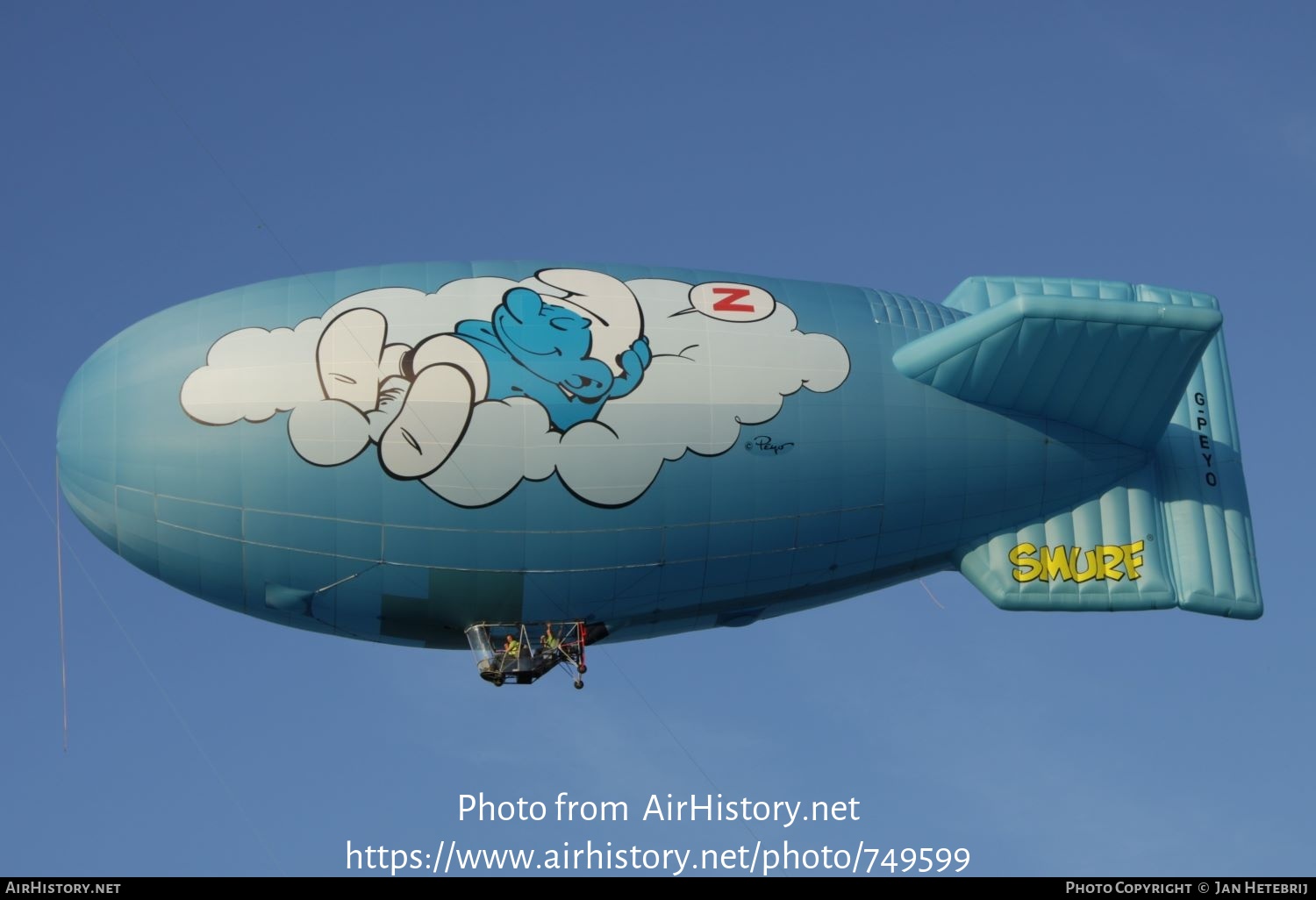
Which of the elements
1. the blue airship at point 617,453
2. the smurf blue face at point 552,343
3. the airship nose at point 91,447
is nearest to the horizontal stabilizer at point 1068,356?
the blue airship at point 617,453

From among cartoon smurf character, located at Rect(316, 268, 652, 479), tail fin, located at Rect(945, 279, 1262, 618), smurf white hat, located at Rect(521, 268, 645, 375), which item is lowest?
tail fin, located at Rect(945, 279, 1262, 618)

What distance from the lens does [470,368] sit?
47281 millimetres

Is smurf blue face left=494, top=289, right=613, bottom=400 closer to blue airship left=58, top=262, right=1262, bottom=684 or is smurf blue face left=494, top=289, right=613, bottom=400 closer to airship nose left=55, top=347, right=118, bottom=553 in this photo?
blue airship left=58, top=262, right=1262, bottom=684

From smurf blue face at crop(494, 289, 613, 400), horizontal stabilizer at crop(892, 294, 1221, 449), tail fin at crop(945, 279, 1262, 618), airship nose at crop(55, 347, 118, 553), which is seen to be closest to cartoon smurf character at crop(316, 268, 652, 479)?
smurf blue face at crop(494, 289, 613, 400)

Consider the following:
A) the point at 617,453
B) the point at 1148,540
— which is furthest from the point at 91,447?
the point at 1148,540

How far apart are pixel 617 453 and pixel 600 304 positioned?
3.64m

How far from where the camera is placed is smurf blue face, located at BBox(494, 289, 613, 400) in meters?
47.5

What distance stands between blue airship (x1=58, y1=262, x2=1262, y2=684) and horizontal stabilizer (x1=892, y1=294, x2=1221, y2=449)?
0.20 feet

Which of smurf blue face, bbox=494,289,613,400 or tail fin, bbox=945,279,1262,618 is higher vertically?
smurf blue face, bbox=494,289,613,400

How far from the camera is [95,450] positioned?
1887 inches

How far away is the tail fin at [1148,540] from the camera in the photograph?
5106 cm

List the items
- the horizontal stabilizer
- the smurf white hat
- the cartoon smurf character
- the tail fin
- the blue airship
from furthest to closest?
the tail fin, the horizontal stabilizer, the smurf white hat, the blue airship, the cartoon smurf character

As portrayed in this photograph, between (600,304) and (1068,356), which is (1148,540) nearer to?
(1068,356)


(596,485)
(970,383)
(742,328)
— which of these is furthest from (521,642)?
(970,383)
